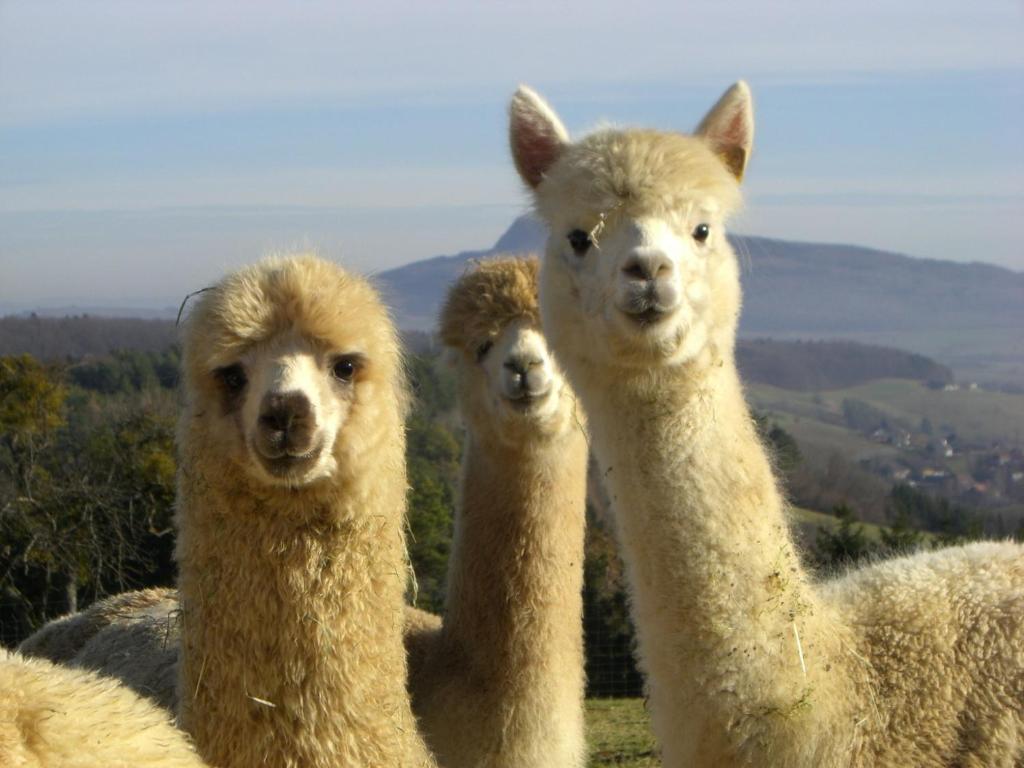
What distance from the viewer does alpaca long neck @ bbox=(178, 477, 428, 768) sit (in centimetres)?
316

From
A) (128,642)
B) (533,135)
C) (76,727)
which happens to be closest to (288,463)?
(76,727)

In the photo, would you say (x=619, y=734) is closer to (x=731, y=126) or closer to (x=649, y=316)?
(x=731, y=126)

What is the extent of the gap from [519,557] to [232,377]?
1.84m

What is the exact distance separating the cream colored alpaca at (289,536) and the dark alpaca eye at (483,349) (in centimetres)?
169

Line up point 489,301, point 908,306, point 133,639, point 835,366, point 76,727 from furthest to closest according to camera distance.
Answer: point 908,306 → point 835,366 → point 489,301 → point 133,639 → point 76,727

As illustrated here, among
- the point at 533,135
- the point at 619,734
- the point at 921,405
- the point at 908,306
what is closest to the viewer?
the point at 533,135

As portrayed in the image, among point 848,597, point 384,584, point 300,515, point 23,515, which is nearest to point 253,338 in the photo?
point 300,515

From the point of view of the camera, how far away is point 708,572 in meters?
3.22

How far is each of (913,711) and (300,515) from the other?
1.75 metres

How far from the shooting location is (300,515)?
326cm

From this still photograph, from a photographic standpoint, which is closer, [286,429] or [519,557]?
[286,429]

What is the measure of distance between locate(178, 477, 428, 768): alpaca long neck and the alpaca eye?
0.32m

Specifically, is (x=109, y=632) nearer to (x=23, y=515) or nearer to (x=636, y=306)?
(x=636, y=306)

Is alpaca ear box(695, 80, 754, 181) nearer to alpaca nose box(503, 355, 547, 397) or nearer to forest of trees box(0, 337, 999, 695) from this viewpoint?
alpaca nose box(503, 355, 547, 397)
